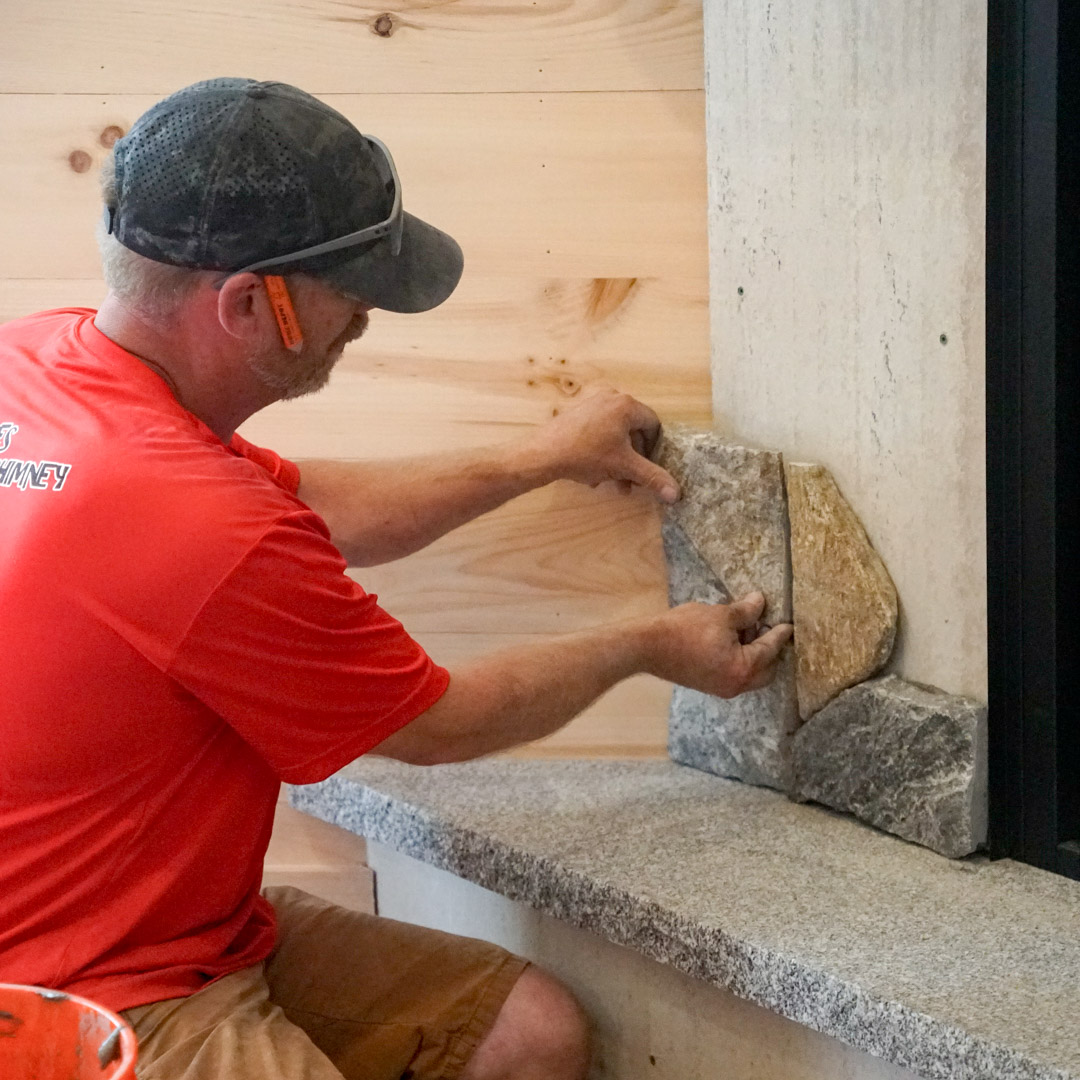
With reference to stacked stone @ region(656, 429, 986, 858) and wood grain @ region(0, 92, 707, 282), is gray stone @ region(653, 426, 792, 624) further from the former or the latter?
wood grain @ region(0, 92, 707, 282)

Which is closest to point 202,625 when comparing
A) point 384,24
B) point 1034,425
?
point 1034,425

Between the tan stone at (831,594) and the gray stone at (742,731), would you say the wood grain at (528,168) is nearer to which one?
the tan stone at (831,594)

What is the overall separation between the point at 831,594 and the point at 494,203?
71 cm

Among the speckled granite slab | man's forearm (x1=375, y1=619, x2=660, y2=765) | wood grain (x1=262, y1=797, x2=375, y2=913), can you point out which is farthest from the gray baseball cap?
wood grain (x1=262, y1=797, x2=375, y2=913)

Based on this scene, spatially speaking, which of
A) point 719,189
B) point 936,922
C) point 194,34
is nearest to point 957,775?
point 936,922

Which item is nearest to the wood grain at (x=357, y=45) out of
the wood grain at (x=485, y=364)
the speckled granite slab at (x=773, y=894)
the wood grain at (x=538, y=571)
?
the wood grain at (x=485, y=364)

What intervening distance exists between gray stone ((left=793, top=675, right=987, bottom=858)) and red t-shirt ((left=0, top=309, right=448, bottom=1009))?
0.59 m

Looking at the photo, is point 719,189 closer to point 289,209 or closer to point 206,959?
point 289,209

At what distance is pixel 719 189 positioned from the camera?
174cm

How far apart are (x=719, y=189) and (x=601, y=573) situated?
554mm

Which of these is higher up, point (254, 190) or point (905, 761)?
point (254, 190)

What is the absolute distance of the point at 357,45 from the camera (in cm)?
180

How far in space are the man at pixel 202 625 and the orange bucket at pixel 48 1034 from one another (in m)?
0.22

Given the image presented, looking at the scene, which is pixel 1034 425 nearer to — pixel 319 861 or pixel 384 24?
pixel 384 24
